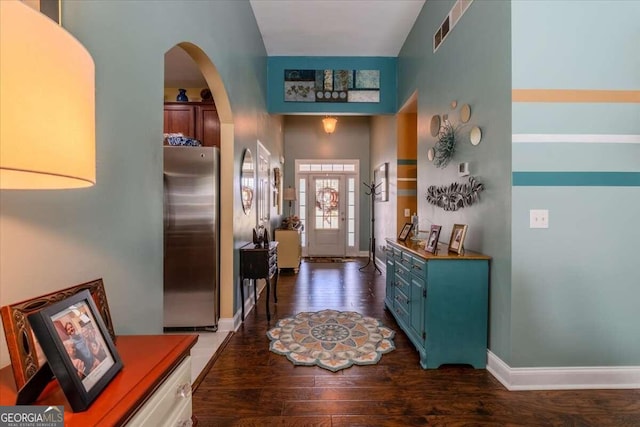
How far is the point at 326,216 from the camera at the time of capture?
7.79 metres

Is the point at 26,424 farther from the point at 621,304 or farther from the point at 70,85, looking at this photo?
the point at 621,304

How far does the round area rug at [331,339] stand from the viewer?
2.53m

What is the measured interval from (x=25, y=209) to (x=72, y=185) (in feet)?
1.20

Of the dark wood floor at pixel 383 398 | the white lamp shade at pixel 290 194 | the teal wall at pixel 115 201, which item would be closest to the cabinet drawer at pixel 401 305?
the dark wood floor at pixel 383 398

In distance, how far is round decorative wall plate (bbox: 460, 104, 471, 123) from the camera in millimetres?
2637

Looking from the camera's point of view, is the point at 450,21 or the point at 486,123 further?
the point at 450,21

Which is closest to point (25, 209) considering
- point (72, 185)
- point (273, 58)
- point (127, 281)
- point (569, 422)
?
point (72, 185)

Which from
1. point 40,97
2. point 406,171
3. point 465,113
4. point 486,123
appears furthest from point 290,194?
point 40,97

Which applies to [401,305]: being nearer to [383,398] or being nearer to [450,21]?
[383,398]

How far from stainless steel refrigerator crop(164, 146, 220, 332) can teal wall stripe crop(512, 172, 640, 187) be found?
268 cm

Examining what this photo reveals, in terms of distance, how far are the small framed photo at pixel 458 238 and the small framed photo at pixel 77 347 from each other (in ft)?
7.61

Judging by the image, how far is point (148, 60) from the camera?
151 cm

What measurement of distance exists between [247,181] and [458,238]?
2.40 metres

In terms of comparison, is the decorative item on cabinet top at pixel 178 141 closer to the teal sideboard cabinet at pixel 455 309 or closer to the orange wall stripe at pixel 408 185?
the teal sideboard cabinet at pixel 455 309
